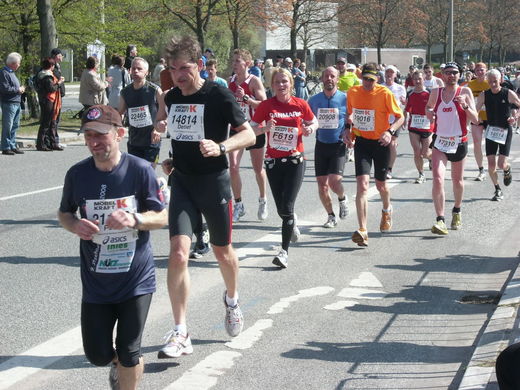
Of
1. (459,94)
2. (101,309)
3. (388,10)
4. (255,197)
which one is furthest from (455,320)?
(388,10)

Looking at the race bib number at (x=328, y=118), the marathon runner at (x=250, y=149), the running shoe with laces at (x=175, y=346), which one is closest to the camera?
the running shoe with laces at (x=175, y=346)

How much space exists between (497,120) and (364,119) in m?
4.08

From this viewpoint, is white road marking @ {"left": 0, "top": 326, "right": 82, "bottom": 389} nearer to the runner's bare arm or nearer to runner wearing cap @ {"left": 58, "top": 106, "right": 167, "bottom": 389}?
runner wearing cap @ {"left": 58, "top": 106, "right": 167, "bottom": 389}

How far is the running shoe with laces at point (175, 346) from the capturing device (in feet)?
17.9

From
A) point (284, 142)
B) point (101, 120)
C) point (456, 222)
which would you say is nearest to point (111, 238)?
point (101, 120)

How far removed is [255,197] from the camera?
40.1ft

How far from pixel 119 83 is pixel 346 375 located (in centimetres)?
1674

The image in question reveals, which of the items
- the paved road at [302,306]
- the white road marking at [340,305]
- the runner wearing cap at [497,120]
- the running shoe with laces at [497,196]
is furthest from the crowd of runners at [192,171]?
the runner wearing cap at [497,120]

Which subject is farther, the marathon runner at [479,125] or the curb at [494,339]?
the marathon runner at [479,125]

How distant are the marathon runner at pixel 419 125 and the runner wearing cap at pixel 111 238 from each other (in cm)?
1035

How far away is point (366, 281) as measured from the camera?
772cm

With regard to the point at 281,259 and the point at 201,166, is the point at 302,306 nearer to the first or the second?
the point at 281,259

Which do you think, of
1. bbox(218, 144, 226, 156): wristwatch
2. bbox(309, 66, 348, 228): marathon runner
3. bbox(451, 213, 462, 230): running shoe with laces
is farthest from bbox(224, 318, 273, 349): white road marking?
bbox(451, 213, 462, 230): running shoe with laces

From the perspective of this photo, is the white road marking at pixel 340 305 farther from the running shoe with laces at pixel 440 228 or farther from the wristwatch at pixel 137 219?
the running shoe with laces at pixel 440 228
